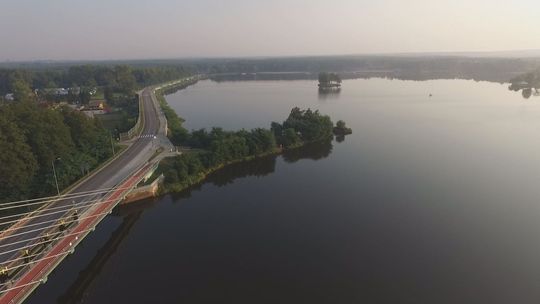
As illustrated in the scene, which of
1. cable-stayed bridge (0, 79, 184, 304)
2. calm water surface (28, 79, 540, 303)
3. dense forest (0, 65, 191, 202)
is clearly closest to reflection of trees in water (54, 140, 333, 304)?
calm water surface (28, 79, 540, 303)

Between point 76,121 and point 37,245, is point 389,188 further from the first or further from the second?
point 76,121

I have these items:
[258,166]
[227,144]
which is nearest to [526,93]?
[258,166]

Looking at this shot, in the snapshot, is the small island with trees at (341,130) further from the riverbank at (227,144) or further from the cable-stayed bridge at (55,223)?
the cable-stayed bridge at (55,223)

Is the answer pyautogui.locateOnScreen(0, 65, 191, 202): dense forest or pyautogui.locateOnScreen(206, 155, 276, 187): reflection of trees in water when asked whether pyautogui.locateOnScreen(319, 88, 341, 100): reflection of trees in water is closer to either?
pyautogui.locateOnScreen(206, 155, 276, 187): reflection of trees in water

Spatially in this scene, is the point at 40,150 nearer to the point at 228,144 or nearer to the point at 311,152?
the point at 228,144

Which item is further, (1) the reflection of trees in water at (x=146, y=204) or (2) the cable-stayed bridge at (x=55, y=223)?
(1) the reflection of trees in water at (x=146, y=204)

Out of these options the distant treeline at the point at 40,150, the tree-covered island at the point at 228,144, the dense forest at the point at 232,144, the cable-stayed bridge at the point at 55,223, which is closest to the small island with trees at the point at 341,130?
the tree-covered island at the point at 228,144
